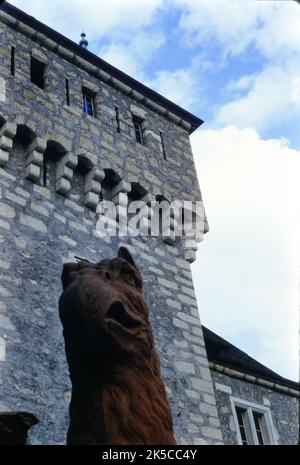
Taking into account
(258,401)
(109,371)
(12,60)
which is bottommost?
(109,371)

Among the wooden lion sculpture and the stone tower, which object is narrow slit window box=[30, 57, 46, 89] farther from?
the wooden lion sculpture

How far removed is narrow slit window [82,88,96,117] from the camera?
10.8m

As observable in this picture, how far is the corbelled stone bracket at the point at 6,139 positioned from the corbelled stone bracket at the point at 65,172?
845mm

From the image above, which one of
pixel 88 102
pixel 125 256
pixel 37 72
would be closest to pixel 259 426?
pixel 88 102

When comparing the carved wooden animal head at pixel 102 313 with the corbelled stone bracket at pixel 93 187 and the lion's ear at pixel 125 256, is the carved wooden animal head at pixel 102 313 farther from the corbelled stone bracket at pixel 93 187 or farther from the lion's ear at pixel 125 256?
the corbelled stone bracket at pixel 93 187

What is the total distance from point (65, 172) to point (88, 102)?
84.6 inches

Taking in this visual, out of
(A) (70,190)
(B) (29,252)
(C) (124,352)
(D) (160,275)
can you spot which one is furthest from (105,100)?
(C) (124,352)

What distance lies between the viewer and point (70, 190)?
372 inches

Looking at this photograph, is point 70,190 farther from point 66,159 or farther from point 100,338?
point 100,338

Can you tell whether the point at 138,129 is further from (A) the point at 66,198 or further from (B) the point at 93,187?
(A) the point at 66,198

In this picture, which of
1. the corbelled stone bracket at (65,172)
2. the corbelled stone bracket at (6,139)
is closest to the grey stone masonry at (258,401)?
the corbelled stone bracket at (65,172)

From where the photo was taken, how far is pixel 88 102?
434 inches

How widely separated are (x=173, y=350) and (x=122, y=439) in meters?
6.04

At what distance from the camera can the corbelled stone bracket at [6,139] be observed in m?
8.70
